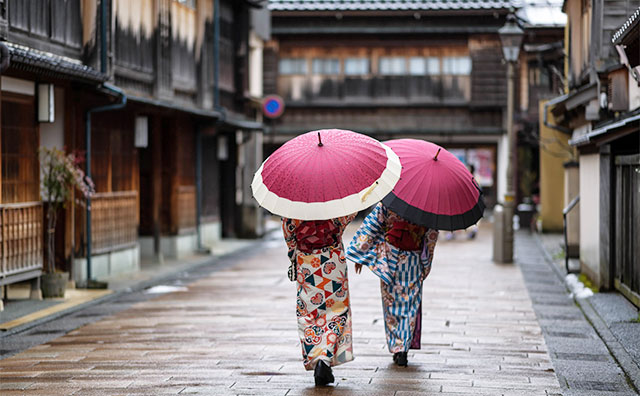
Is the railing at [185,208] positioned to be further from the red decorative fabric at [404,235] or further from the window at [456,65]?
the window at [456,65]

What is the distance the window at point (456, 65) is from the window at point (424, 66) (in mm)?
306

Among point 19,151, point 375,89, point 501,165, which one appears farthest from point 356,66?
point 19,151

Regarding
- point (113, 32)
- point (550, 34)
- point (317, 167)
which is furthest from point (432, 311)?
point (550, 34)

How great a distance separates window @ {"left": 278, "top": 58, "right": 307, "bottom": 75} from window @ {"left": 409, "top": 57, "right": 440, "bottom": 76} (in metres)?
4.25

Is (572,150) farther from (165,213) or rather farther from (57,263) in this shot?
(57,263)

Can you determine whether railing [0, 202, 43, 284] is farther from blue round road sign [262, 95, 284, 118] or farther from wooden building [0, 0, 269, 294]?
blue round road sign [262, 95, 284, 118]

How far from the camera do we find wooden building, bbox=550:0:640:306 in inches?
465

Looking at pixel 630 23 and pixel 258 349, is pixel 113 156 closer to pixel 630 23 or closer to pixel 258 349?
pixel 258 349

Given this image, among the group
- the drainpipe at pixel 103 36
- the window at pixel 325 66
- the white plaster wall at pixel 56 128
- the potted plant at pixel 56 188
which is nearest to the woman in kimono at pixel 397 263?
the potted plant at pixel 56 188

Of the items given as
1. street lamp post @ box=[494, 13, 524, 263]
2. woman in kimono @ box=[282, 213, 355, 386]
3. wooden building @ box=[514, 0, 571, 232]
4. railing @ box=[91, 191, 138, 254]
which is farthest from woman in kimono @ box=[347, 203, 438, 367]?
wooden building @ box=[514, 0, 571, 232]

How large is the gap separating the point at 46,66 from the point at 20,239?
3016 mm

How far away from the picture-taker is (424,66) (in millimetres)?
35031

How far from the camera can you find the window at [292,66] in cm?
3553

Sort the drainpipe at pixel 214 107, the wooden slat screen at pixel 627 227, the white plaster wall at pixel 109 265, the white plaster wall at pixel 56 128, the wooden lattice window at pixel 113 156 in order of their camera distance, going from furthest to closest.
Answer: the drainpipe at pixel 214 107
the wooden lattice window at pixel 113 156
the white plaster wall at pixel 109 265
the white plaster wall at pixel 56 128
the wooden slat screen at pixel 627 227
